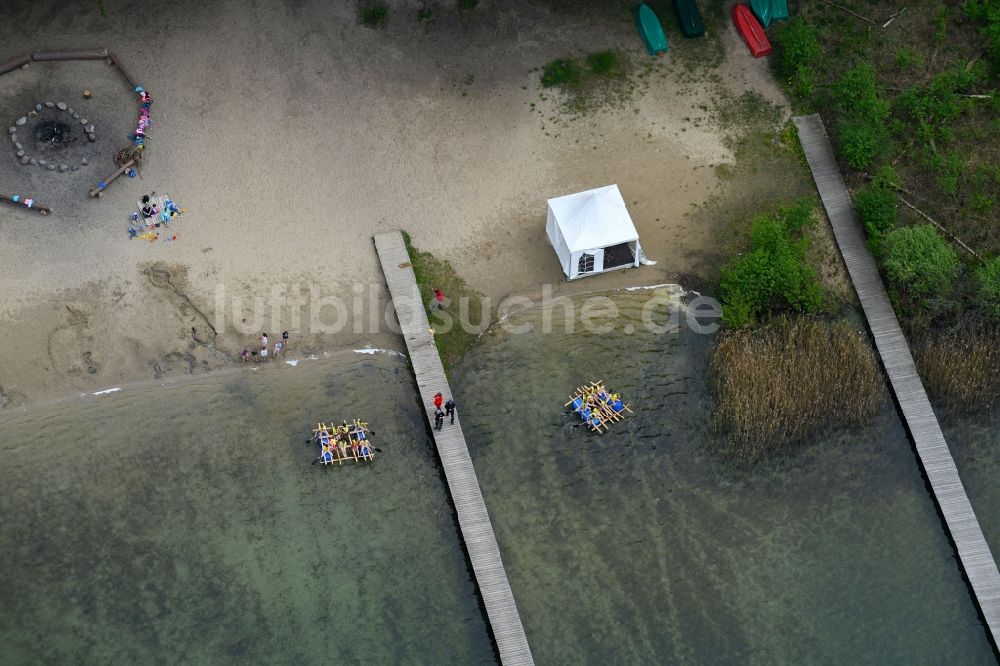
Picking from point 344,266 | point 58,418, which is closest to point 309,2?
point 344,266

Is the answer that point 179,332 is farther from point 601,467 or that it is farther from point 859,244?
point 859,244

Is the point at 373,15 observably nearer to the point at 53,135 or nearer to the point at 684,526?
the point at 53,135

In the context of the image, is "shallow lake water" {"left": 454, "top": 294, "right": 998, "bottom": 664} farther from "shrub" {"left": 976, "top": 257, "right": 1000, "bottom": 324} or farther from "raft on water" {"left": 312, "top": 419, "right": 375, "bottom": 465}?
"shrub" {"left": 976, "top": 257, "right": 1000, "bottom": 324}

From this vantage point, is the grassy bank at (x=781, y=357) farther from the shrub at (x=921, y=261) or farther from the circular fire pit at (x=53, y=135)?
the circular fire pit at (x=53, y=135)

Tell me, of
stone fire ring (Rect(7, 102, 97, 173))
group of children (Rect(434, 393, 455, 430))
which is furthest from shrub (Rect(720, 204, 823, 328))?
stone fire ring (Rect(7, 102, 97, 173))

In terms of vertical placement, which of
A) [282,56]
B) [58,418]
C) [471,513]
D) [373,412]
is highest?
[282,56]
